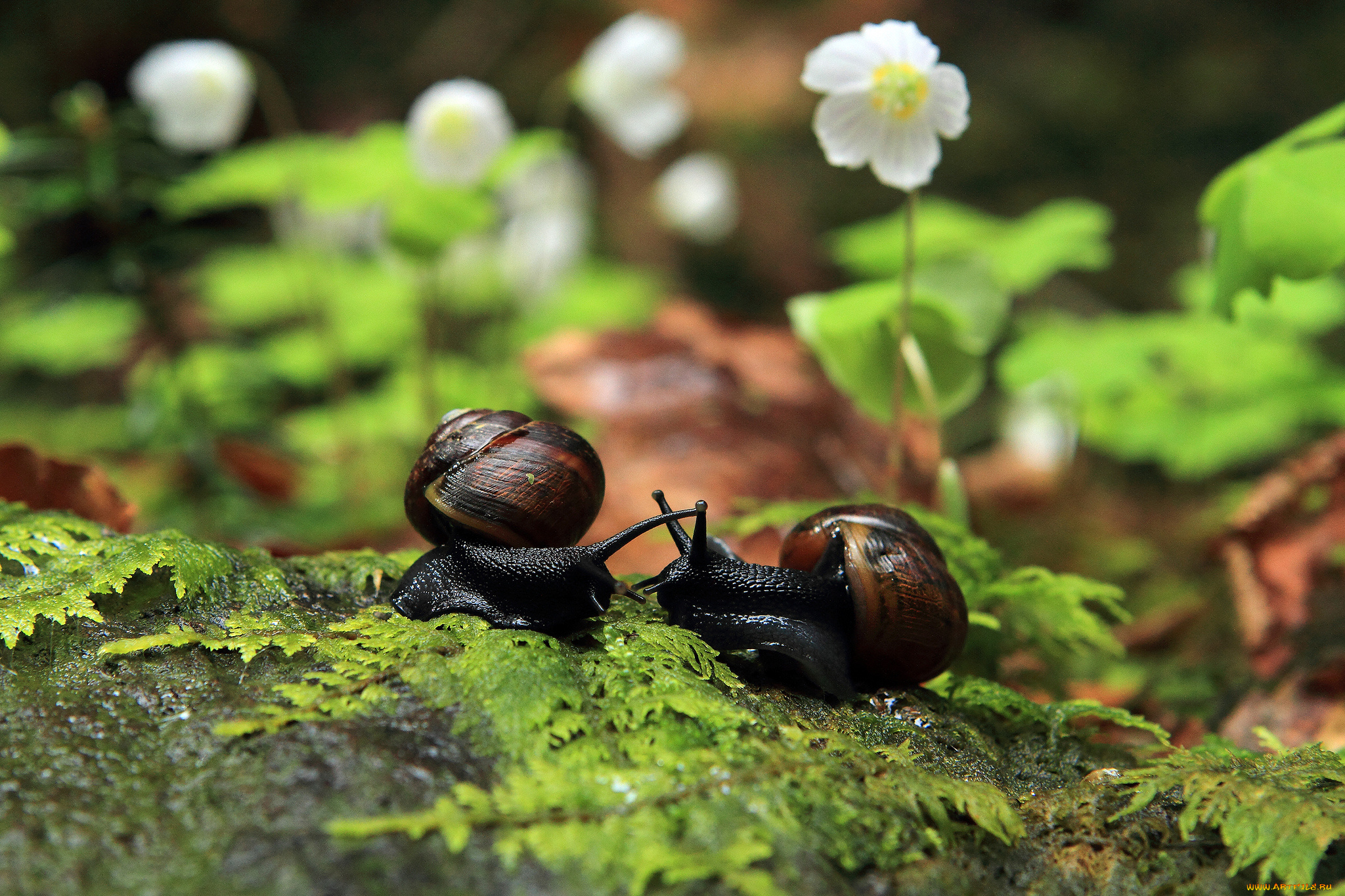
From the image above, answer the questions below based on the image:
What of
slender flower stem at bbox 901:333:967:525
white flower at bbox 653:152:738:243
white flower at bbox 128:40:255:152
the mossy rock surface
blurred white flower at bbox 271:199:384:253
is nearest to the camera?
the mossy rock surface

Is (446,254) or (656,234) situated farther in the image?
(656,234)

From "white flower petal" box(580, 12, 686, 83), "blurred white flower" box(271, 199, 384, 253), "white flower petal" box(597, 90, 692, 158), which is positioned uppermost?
"white flower petal" box(580, 12, 686, 83)

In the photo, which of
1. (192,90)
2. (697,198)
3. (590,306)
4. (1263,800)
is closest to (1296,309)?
(1263,800)

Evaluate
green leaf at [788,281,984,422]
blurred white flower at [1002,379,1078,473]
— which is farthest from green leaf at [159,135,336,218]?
blurred white flower at [1002,379,1078,473]

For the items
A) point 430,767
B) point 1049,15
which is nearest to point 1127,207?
point 1049,15

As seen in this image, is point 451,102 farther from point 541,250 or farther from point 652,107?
point 541,250

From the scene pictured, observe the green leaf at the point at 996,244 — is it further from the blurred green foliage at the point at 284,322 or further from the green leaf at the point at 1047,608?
the blurred green foliage at the point at 284,322

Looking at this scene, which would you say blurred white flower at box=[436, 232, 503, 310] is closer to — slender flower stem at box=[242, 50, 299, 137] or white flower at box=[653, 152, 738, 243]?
slender flower stem at box=[242, 50, 299, 137]
